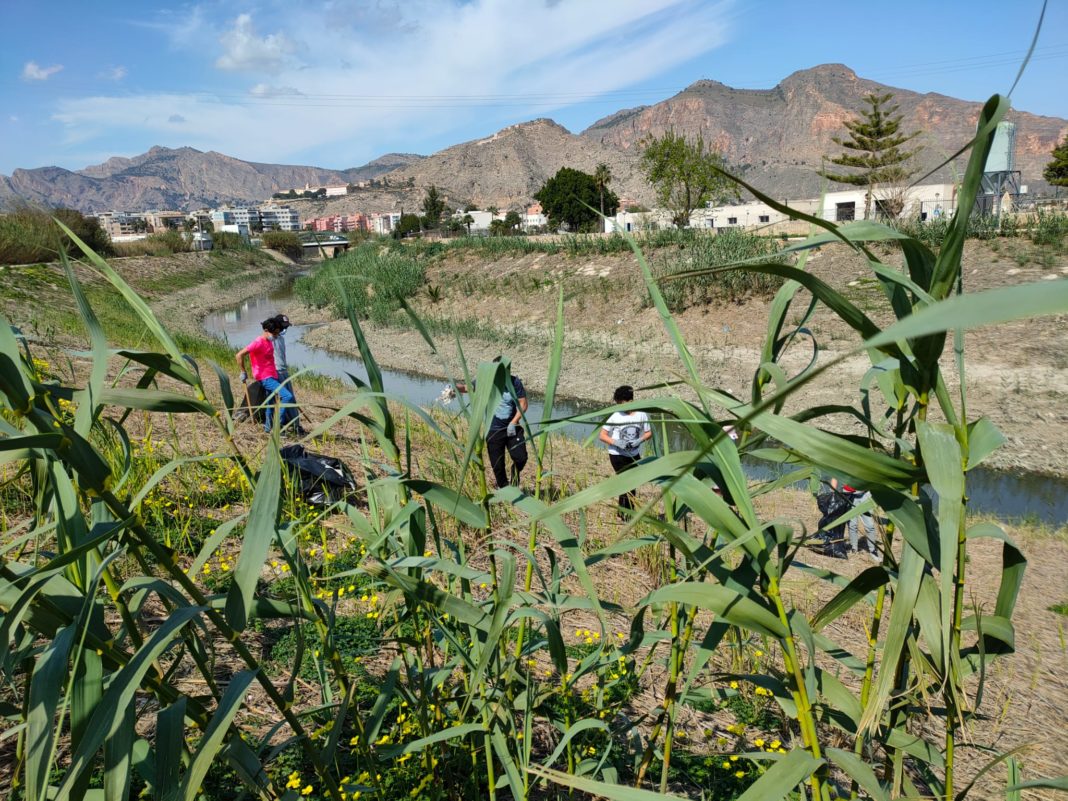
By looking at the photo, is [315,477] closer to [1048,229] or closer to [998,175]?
[1048,229]

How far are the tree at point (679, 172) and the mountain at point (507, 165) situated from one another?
385 ft

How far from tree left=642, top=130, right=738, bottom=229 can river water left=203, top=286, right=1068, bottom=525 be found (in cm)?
2177

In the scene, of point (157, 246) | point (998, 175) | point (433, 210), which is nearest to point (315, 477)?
point (998, 175)

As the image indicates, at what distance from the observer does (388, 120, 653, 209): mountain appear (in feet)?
553

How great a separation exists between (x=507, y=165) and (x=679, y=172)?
154 m

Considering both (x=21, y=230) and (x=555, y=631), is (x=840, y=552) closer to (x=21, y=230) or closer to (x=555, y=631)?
(x=555, y=631)

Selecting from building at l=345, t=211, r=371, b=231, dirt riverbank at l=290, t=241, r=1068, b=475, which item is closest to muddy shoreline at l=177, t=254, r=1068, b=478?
dirt riverbank at l=290, t=241, r=1068, b=475

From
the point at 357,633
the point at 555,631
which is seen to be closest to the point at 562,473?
the point at 357,633

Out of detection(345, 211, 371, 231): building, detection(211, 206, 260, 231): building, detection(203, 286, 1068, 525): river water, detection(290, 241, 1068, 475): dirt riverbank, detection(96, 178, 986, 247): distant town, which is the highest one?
detection(211, 206, 260, 231): building

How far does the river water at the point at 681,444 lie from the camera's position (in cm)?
796

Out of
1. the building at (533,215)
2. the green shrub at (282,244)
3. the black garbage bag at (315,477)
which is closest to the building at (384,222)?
the building at (533,215)

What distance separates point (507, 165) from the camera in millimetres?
181375

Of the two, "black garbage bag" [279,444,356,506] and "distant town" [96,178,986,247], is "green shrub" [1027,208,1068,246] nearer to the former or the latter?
"distant town" [96,178,986,247]

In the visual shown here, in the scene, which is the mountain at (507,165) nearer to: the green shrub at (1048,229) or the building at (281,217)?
the building at (281,217)
